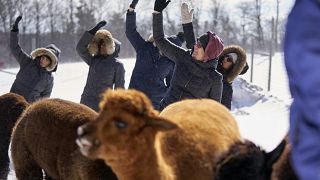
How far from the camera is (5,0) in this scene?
44.8 metres

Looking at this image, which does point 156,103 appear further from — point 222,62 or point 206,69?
point 206,69

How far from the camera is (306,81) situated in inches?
50.0

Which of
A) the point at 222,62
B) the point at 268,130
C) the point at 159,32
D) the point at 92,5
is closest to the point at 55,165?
the point at 159,32

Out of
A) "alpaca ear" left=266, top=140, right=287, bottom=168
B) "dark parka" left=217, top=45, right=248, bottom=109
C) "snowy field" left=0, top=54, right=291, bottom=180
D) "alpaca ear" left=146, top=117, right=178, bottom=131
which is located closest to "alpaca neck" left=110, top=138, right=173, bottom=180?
"alpaca ear" left=146, top=117, right=178, bottom=131

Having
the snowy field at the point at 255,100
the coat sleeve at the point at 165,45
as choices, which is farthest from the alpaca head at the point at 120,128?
the coat sleeve at the point at 165,45

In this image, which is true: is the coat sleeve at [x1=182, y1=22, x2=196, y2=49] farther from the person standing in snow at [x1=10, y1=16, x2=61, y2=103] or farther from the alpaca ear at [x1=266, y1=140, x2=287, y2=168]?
the alpaca ear at [x1=266, y1=140, x2=287, y2=168]

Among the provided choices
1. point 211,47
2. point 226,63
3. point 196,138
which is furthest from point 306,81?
point 226,63

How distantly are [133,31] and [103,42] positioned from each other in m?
0.39

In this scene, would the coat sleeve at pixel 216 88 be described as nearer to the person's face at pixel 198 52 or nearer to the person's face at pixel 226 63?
the person's face at pixel 198 52

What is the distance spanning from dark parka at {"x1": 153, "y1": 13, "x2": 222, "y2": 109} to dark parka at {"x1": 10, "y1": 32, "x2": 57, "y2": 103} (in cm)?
211

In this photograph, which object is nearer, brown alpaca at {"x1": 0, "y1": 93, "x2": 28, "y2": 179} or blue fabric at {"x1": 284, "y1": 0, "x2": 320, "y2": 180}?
blue fabric at {"x1": 284, "y1": 0, "x2": 320, "y2": 180}

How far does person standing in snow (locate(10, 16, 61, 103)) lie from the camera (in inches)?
257

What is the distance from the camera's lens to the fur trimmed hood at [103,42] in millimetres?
5949

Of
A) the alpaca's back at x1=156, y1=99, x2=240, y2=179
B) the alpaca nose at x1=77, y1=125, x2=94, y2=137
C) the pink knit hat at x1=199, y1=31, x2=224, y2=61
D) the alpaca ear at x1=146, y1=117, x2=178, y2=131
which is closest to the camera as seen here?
the alpaca nose at x1=77, y1=125, x2=94, y2=137
